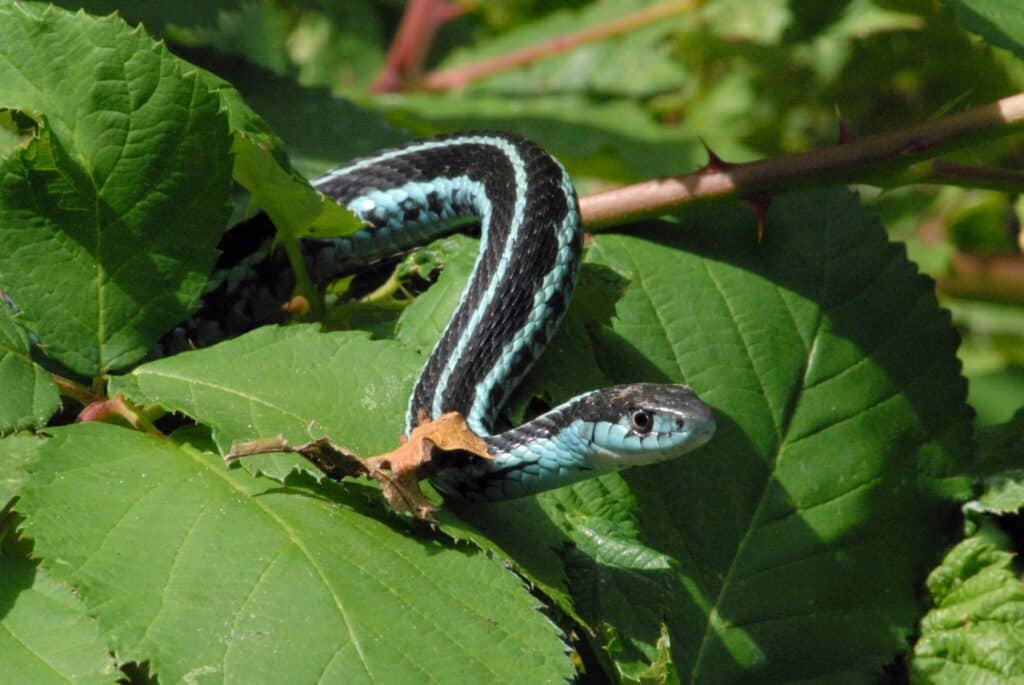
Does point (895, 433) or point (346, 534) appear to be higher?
point (346, 534)

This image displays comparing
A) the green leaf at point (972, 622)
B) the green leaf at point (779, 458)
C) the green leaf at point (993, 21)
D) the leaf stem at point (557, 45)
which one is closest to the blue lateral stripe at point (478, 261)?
the green leaf at point (779, 458)

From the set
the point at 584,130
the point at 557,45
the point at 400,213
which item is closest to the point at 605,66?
the point at 557,45

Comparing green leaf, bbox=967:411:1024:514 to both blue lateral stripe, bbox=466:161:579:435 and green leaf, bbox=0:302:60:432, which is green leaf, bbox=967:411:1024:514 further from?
green leaf, bbox=0:302:60:432

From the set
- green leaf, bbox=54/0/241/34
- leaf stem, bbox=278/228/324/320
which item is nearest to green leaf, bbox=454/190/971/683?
leaf stem, bbox=278/228/324/320

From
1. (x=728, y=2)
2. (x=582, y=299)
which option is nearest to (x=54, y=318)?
(x=582, y=299)

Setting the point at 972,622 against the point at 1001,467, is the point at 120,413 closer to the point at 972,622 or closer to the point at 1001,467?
the point at 972,622

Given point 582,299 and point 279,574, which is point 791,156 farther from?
point 279,574
